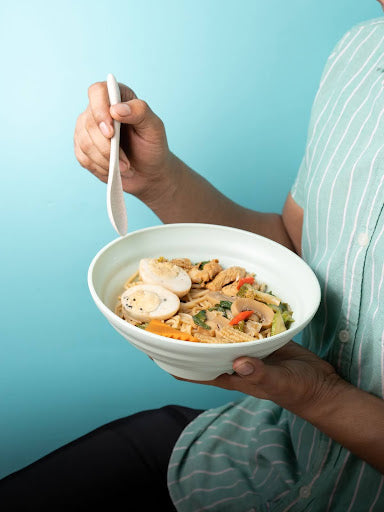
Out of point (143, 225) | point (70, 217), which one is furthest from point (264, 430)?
point (70, 217)

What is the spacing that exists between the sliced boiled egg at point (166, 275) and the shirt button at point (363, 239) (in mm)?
336

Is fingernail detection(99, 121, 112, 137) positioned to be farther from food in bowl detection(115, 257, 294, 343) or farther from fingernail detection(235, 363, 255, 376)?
fingernail detection(235, 363, 255, 376)

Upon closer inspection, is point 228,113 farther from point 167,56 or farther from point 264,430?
point 264,430

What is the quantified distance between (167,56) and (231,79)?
27 cm

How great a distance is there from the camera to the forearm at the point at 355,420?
97cm

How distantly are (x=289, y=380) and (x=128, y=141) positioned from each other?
1.88ft

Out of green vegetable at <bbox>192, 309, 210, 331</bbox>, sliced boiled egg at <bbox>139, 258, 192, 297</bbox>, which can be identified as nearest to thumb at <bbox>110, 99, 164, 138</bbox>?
sliced boiled egg at <bbox>139, 258, 192, 297</bbox>

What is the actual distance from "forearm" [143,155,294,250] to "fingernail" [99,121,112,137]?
0.22 m

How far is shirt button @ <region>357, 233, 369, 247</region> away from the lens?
0.99 meters

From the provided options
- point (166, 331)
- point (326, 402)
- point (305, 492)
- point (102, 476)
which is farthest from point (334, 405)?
point (102, 476)

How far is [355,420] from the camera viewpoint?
97cm

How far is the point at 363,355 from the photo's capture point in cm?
101

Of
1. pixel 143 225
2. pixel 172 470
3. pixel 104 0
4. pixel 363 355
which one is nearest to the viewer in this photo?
pixel 363 355

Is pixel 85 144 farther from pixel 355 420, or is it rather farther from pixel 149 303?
pixel 355 420
